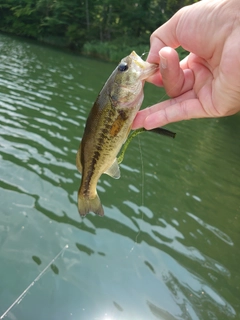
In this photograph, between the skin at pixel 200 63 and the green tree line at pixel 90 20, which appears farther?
the green tree line at pixel 90 20

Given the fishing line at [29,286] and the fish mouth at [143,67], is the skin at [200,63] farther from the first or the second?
the fishing line at [29,286]

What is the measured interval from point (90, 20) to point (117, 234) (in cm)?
4178

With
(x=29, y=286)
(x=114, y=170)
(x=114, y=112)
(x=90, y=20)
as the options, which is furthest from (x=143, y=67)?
(x=90, y=20)

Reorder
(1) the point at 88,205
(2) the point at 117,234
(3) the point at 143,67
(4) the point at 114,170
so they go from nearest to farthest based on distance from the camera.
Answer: (3) the point at 143,67 < (4) the point at 114,170 < (1) the point at 88,205 < (2) the point at 117,234

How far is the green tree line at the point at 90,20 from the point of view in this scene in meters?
40.1

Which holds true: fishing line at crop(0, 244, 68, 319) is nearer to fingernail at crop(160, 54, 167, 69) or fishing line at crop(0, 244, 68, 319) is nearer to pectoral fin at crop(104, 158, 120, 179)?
pectoral fin at crop(104, 158, 120, 179)

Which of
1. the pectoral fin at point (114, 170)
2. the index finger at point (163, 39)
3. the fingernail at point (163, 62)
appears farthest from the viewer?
the pectoral fin at point (114, 170)

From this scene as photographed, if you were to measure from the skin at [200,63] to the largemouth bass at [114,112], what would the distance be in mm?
218

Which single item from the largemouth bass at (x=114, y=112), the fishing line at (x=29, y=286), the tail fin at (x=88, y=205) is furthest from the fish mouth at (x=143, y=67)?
the fishing line at (x=29, y=286)

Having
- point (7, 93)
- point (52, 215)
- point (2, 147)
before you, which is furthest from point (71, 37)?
point (52, 215)

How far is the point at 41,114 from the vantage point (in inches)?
432

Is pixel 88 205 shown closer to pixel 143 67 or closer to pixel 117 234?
pixel 143 67

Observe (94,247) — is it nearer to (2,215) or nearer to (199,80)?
(2,215)

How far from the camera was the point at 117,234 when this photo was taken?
19.1 feet
